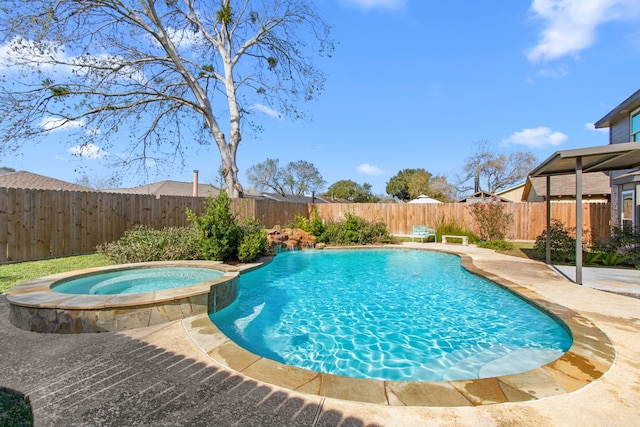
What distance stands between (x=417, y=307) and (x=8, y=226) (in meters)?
9.07

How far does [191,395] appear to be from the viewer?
1995 mm

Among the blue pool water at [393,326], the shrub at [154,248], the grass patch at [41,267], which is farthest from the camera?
the shrub at [154,248]

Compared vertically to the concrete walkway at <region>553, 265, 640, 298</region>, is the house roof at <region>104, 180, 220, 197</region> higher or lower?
higher

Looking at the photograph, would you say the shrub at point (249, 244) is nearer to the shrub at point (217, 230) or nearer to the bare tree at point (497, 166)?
the shrub at point (217, 230)

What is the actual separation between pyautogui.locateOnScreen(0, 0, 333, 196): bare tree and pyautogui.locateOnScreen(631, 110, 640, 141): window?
11024mm

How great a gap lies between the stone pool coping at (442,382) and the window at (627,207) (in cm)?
915

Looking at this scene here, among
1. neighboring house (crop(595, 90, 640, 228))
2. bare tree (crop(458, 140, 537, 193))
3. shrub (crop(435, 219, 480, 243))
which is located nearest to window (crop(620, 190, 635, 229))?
neighboring house (crop(595, 90, 640, 228))

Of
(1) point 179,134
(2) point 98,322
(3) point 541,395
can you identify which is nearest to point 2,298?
(2) point 98,322

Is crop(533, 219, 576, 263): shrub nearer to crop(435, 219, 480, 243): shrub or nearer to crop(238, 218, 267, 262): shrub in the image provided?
crop(435, 219, 480, 243): shrub

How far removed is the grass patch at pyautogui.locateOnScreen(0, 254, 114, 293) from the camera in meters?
5.39

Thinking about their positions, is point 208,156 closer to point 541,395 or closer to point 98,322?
point 98,322

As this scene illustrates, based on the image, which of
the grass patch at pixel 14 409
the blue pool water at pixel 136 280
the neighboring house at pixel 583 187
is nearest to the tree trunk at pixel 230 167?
the blue pool water at pixel 136 280

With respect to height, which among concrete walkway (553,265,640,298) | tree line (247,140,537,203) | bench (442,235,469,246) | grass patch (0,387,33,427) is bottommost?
grass patch (0,387,33,427)

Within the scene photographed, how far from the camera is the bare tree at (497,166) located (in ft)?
102
